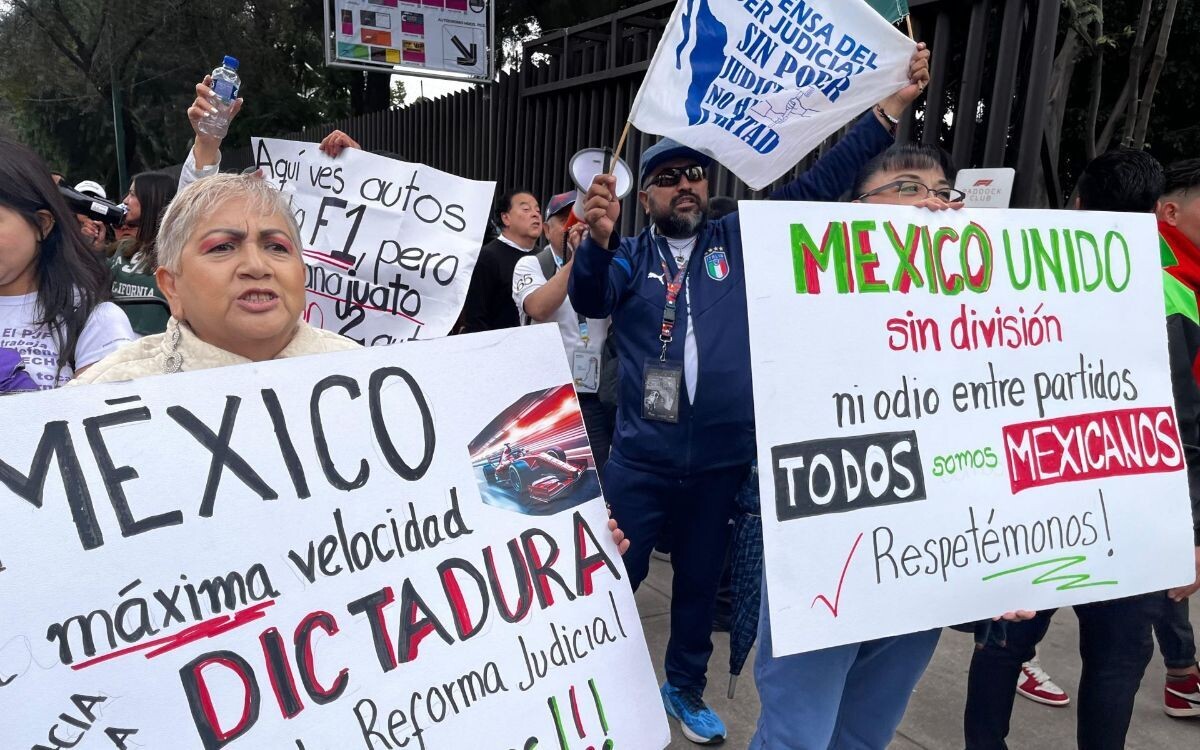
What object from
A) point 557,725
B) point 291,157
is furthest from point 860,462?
point 291,157

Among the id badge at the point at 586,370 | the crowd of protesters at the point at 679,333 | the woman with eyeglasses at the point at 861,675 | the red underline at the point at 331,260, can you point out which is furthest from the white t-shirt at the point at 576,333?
the woman with eyeglasses at the point at 861,675

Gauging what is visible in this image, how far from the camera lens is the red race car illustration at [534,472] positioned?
148cm

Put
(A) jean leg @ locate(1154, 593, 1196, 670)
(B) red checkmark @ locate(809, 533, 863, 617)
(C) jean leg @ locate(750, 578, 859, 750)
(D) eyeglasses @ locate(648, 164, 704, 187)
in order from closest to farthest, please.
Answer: (B) red checkmark @ locate(809, 533, 863, 617)
(C) jean leg @ locate(750, 578, 859, 750)
(D) eyeglasses @ locate(648, 164, 704, 187)
(A) jean leg @ locate(1154, 593, 1196, 670)

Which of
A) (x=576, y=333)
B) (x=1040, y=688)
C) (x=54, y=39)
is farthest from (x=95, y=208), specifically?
(x=54, y=39)

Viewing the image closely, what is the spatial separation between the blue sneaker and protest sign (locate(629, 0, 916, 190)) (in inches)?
68.6

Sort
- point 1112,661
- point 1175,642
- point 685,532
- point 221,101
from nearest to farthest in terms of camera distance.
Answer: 1. point 1112,661
2. point 221,101
3. point 685,532
4. point 1175,642

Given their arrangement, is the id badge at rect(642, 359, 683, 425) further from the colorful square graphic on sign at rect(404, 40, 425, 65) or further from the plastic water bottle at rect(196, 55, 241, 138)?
the colorful square graphic on sign at rect(404, 40, 425, 65)

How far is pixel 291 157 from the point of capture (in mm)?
3324

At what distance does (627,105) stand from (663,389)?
4.35 m

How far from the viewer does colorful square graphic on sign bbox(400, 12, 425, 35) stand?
10.1 meters

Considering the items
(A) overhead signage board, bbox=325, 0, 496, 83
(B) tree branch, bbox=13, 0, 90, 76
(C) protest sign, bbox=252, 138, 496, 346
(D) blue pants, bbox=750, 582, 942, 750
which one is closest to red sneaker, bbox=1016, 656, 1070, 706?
(D) blue pants, bbox=750, 582, 942, 750

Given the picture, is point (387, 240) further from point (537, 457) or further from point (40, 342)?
point (537, 457)

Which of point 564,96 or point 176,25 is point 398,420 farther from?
point 176,25

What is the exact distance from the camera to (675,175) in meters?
2.55
